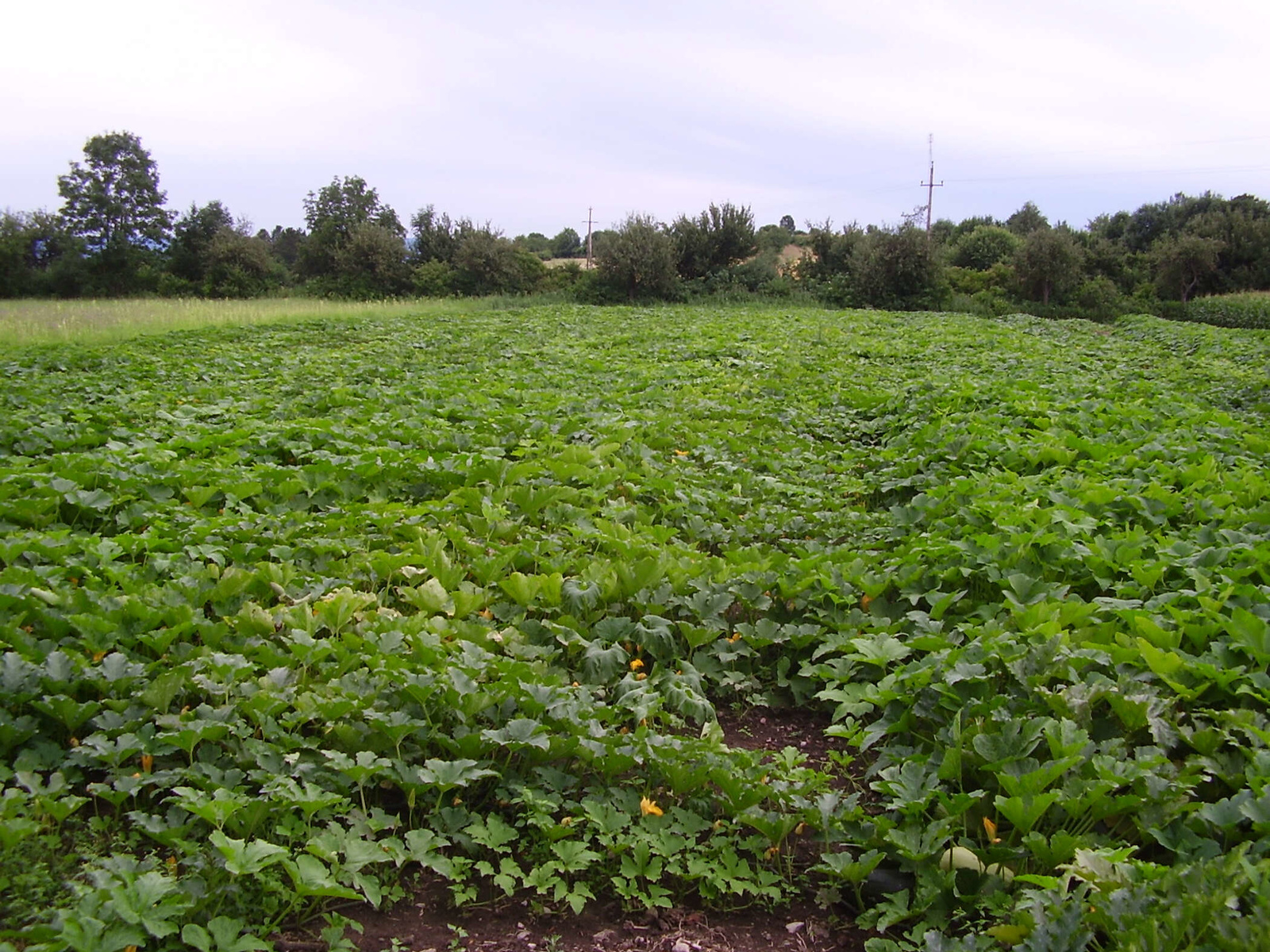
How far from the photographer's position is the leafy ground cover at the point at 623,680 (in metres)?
2.12

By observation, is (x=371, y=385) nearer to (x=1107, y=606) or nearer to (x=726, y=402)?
(x=726, y=402)

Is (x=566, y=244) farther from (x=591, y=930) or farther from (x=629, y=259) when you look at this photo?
(x=591, y=930)

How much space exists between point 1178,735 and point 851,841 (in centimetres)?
108

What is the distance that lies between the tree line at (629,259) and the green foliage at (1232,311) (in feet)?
6.13

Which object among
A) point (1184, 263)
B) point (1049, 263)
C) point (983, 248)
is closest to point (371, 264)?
point (1049, 263)

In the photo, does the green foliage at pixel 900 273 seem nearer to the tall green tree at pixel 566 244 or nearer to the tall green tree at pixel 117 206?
the tall green tree at pixel 117 206

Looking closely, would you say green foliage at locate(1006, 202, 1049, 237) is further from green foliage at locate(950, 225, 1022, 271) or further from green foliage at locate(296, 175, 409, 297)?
green foliage at locate(296, 175, 409, 297)

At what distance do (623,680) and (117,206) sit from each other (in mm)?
48738

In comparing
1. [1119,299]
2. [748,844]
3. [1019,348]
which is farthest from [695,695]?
[1119,299]

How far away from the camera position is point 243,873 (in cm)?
208

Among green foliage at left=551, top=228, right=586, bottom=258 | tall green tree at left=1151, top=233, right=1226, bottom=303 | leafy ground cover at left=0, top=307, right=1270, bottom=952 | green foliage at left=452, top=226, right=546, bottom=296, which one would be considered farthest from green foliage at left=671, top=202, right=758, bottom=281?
green foliage at left=551, top=228, right=586, bottom=258

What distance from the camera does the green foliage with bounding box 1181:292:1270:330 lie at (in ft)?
85.8

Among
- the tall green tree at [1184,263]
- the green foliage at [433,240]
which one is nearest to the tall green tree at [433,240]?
the green foliage at [433,240]

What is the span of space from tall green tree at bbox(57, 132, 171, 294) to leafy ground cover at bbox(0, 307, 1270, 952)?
4047cm
